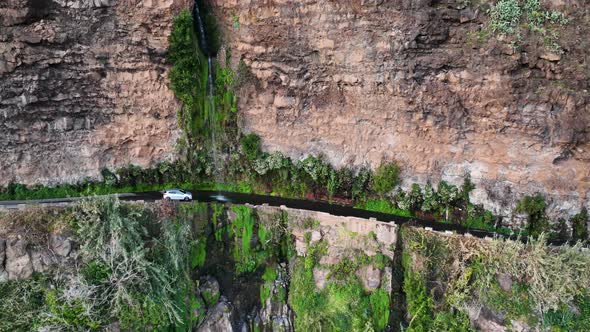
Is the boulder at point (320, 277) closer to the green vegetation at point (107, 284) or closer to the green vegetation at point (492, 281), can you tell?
the green vegetation at point (492, 281)

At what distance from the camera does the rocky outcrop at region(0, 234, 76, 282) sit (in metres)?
16.8

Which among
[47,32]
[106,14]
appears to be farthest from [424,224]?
[47,32]

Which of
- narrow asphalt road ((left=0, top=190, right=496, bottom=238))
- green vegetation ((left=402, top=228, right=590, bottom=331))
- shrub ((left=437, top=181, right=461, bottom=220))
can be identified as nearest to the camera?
green vegetation ((left=402, top=228, right=590, bottom=331))

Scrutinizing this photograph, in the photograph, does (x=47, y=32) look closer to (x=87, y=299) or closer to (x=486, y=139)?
(x=87, y=299)

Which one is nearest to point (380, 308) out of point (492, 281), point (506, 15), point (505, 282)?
point (492, 281)

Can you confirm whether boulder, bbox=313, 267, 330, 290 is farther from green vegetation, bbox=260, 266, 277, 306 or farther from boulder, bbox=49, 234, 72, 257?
boulder, bbox=49, 234, 72, 257

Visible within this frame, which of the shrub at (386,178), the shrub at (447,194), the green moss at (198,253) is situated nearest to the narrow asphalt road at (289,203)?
the shrub at (447,194)

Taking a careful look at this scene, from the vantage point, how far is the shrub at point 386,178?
21.3 metres

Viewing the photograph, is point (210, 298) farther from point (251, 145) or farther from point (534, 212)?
point (534, 212)

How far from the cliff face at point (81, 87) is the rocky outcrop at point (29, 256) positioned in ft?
17.3

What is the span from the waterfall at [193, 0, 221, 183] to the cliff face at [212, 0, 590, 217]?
105 cm

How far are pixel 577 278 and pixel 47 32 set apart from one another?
2217 centimetres

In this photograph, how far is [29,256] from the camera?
55.7ft

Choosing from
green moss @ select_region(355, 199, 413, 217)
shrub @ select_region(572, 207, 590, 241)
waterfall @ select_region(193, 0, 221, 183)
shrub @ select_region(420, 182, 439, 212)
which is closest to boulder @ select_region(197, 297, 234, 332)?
waterfall @ select_region(193, 0, 221, 183)
